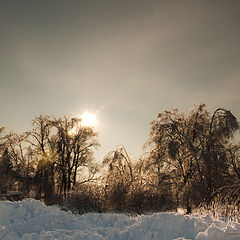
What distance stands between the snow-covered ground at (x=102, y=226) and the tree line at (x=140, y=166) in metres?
5.27

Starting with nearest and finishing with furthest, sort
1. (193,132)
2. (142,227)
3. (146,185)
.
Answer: (142,227), (146,185), (193,132)

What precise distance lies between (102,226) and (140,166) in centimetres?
1188

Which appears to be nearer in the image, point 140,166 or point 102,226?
point 102,226

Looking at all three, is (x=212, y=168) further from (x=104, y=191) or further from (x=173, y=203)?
(x=104, y=191)

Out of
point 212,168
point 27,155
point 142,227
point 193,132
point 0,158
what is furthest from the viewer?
point 27,155

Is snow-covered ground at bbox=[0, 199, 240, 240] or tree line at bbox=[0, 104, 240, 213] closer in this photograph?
snow-covered ground at bbox=[0, 199, 240, 240]

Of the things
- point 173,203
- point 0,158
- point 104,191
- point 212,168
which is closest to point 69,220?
point 104,191

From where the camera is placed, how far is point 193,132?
17953mm

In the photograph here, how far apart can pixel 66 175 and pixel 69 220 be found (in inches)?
759

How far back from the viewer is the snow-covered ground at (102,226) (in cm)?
547

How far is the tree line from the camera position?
13172mm

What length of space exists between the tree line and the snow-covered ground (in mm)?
5270

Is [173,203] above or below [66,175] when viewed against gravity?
below

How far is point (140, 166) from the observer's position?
62.4ft
